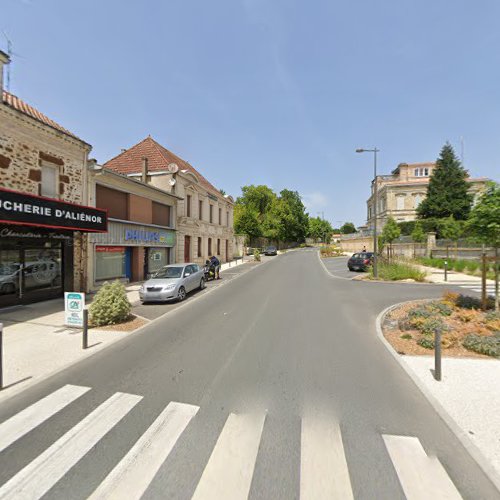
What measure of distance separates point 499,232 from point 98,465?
9678 millimetres

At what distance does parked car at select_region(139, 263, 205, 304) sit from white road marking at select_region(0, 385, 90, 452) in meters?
5.98

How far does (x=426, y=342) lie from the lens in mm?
5852

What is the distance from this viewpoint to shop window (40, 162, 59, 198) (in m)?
10.6

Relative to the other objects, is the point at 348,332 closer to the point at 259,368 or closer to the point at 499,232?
the point at 259,368

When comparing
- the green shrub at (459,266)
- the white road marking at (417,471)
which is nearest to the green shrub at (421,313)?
the white road marking at (417,471)

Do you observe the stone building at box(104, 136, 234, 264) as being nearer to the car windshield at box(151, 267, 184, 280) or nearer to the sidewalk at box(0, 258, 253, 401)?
the car windshield at box(151, 267, 184, 280)

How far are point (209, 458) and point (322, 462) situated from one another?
119 centimetres

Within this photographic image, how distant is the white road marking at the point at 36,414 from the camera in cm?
322

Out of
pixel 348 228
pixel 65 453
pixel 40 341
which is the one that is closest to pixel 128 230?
pixel 40 341

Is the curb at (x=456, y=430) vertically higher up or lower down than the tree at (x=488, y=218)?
lower down

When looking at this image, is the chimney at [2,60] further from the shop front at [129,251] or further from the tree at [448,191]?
the tree at [448,191]

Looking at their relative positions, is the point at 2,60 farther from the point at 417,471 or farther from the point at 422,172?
the point at 422,172

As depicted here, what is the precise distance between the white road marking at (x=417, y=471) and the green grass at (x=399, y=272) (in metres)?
15.1

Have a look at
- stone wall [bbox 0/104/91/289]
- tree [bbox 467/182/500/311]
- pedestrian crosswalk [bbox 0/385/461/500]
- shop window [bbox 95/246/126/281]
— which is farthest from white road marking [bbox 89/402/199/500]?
shop window [bbox 95/246/126/281]
